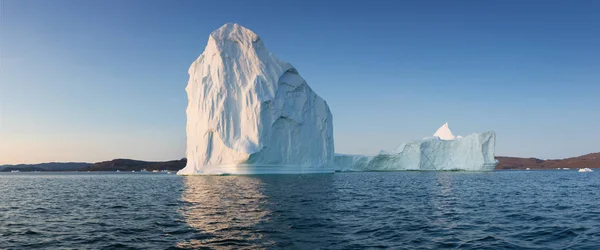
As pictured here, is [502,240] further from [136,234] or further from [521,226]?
[136,234]

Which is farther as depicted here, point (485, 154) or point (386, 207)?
point (485, 154)

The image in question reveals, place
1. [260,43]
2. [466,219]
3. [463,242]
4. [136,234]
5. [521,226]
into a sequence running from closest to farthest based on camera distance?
[463,242], [136,234], [521,226], [466,219], [260,43]

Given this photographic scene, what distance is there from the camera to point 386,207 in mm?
16844

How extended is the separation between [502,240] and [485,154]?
64478 mm

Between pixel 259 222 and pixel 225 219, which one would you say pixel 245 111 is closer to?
pixel 225 219

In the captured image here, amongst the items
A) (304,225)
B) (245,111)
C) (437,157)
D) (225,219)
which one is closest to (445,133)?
(437,157)

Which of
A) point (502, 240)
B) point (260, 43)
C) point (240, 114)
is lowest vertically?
point (502, 240)

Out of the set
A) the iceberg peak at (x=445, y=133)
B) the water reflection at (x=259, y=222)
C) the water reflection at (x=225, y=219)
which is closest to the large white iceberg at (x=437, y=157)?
the iceberg peak at (x=445, y=133)

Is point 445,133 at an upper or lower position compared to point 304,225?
upper

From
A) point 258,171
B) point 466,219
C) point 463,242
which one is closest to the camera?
point 463,242

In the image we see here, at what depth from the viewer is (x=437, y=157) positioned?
71500mm

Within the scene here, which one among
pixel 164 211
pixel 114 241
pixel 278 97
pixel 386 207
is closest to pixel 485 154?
pixel 278 97

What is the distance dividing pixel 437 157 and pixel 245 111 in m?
38.1

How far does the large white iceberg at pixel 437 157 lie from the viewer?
2707 inches
